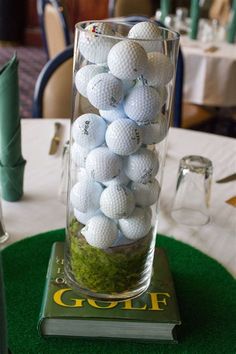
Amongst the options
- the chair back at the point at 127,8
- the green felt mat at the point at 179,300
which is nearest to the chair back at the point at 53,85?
the green felt mat at the point at 179,300

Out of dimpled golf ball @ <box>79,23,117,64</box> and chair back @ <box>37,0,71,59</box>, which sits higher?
dimpled golf ball @ <box>79,23,117,64</box>

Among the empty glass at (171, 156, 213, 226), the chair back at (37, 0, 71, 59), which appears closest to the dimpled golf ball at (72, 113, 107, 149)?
the empty glass at (171, 156, 213, 226)

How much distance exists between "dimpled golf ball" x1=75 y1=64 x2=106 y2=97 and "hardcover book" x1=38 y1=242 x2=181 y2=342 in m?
0.26

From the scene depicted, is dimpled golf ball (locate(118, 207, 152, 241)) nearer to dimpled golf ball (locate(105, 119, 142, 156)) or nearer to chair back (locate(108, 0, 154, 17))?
dimpled golf ball (locate(105, 119, 142, 156))

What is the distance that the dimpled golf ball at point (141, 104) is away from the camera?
1.82 feet

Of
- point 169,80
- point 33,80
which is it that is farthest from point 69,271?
point 33,80

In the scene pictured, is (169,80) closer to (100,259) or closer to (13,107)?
(100,259)

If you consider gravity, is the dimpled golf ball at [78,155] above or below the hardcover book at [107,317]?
above

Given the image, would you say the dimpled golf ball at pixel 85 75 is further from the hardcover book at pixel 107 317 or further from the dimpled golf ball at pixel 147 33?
the hardcover book at pixel 107 317

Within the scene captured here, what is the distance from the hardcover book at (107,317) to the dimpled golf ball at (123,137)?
19 cm

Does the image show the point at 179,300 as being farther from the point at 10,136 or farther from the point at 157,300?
the point at 10,136

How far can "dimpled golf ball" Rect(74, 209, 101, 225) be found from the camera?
2.01 feet

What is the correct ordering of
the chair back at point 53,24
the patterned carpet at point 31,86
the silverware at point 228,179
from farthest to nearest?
1. the patterned carpet at point 31,86
2. the chair back at point 53,24
3. the silverware at point 228,179

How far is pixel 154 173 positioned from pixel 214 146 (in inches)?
25.4
